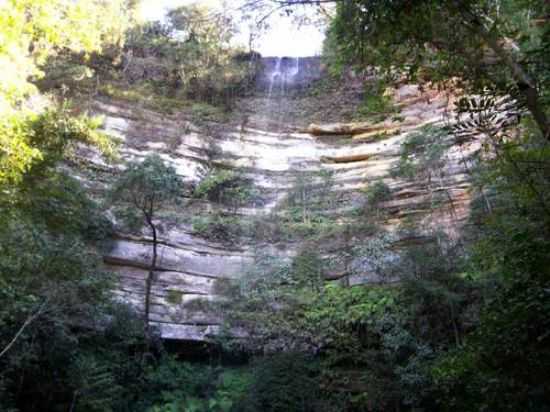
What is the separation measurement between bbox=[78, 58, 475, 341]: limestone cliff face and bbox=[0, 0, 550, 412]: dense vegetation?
396mm

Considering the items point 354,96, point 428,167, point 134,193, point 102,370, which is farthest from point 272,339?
point 354,96

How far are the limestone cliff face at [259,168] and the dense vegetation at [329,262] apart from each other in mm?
396

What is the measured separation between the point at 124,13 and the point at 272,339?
41.3 feet

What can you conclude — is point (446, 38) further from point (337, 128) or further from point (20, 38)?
point (337, 128)

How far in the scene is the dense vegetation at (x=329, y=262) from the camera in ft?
14.3

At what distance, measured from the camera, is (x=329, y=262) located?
523 inches

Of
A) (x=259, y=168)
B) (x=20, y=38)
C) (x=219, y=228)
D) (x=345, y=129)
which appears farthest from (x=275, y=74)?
(x=20, y=38)

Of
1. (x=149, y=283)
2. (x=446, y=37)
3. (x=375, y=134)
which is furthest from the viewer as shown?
(x=375, y=134)

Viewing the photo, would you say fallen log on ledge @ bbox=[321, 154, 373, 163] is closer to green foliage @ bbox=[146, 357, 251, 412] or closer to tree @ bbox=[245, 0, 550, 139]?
green foliage @ bbox=[146, 357, 251, 412]

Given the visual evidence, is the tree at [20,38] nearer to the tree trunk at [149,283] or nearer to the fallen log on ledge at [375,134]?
the tree trunk at [149,283]

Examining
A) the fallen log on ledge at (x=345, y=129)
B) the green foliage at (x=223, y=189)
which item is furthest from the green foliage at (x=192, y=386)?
the fallen log on ledge at (x=345, y=129)

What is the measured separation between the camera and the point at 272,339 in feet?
35.5

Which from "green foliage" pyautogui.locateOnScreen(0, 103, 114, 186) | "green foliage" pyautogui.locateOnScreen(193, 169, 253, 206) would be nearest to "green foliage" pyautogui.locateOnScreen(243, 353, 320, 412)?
"green foliage" pyautogui.locateOnScreen(0, 103, 114, 186)

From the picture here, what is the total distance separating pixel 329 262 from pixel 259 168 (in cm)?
494
